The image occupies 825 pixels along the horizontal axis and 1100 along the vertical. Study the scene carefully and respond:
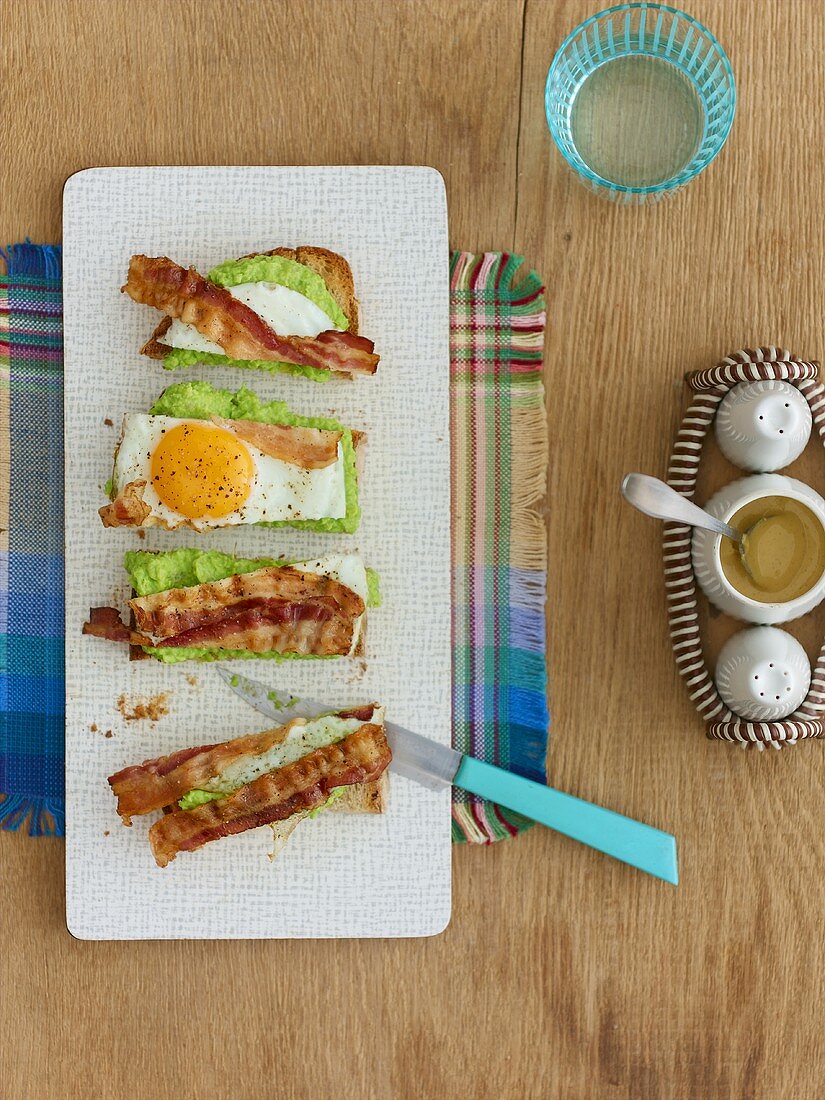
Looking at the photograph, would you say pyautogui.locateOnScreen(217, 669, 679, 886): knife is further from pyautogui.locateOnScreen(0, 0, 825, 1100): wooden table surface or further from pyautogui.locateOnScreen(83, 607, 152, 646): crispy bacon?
pyautogui.locateOnScreen(83, 607, 152, 646): crispy bacon

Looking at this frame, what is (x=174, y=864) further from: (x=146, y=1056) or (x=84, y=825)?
(x=146, y=1056)

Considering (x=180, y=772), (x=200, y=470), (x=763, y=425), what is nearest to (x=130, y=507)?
(x=200, y=470)

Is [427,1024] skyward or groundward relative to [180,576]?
groundward

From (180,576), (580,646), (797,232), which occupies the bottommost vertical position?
(580,646)

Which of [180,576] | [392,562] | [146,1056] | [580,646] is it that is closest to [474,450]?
[392,562]

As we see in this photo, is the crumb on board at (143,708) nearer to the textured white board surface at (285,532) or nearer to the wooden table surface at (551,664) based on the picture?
the textured white board surface at (285,532)
